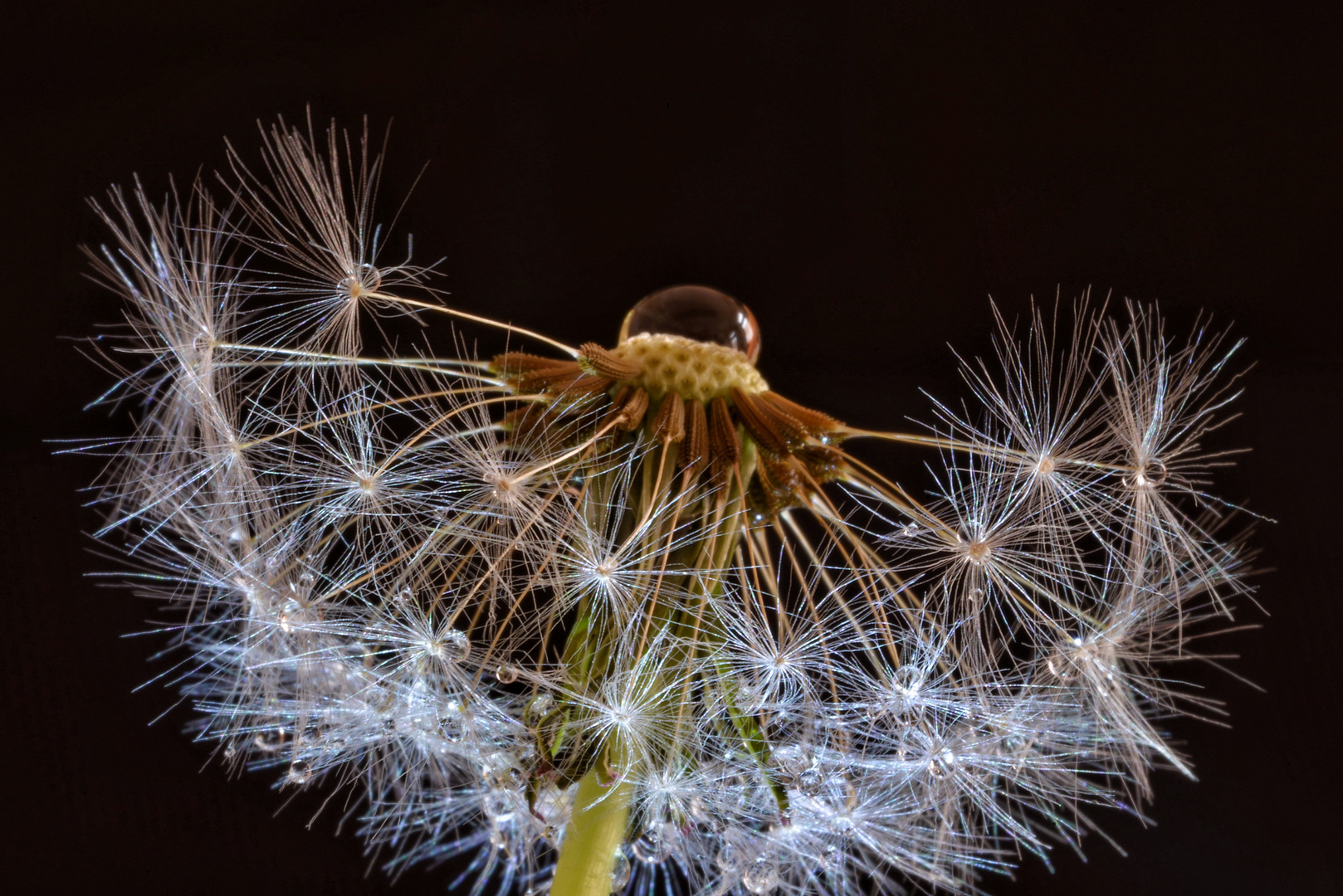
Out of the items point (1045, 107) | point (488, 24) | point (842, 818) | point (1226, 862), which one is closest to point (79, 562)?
point (488, 24)

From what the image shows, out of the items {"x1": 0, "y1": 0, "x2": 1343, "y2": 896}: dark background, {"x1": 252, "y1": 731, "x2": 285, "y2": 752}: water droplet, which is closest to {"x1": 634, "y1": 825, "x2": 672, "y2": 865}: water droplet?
{"x1": 252, "y1": 731, "x2": 285, "y2": 752}: water droplet

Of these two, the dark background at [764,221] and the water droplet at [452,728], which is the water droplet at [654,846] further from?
the dark background at [764,221]

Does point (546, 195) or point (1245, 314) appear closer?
point (1245, 314)

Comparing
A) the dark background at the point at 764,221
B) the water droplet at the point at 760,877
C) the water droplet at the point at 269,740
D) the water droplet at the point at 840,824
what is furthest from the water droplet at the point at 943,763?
the dark background at the point at 764,221

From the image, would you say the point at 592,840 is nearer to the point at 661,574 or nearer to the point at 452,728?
the point at 452,728

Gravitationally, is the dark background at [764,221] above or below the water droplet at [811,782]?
above

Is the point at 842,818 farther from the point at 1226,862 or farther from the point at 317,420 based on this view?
the point at 1226,862

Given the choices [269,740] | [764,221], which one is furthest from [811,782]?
[764,221]

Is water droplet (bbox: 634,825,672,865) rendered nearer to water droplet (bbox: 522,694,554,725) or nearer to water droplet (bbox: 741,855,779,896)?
water droplet (bbox: 741,855,779,896)
